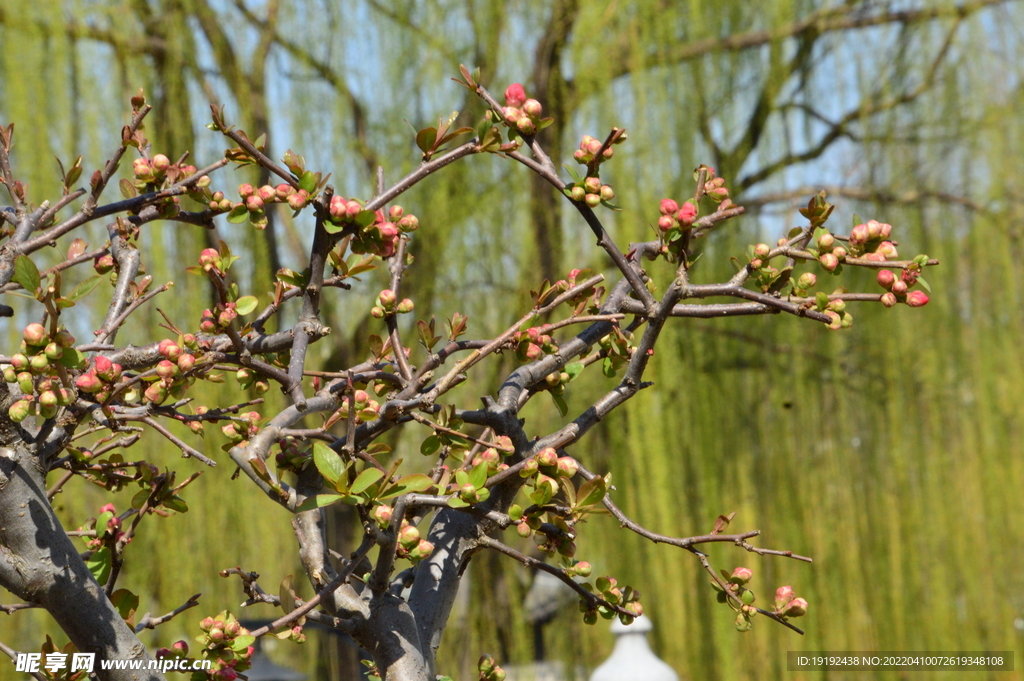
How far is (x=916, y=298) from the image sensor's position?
2.02ft

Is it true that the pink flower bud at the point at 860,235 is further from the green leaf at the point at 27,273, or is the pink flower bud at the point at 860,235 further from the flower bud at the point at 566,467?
the green leaf at the point at 27,273

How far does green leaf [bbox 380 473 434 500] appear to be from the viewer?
0.53 m

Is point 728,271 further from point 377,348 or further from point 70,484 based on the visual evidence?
point 70,484

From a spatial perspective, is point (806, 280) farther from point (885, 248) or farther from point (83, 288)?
point (83, 288)

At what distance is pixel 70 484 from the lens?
76.3 inches

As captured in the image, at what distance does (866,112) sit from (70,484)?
2.18 meters

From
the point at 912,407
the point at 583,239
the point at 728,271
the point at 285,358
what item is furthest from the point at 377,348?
the point at 912,407

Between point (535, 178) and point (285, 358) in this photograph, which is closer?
point (285, 358)

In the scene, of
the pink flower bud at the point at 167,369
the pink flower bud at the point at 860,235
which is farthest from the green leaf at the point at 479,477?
the pink flower bud at the point at 860,235

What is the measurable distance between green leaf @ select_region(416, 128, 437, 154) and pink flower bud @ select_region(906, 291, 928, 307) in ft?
1.28

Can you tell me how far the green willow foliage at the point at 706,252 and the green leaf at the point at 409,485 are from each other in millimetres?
1425

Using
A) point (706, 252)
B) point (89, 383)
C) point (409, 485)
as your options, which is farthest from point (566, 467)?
point (706, 252)

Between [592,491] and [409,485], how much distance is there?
0.15 meters

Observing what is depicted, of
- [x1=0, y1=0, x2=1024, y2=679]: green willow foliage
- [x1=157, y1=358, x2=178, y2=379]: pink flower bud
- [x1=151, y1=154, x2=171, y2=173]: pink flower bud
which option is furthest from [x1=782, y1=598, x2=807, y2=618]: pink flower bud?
[x1=0, y1=0, x2=1024, y2=679]: green willow foliage
